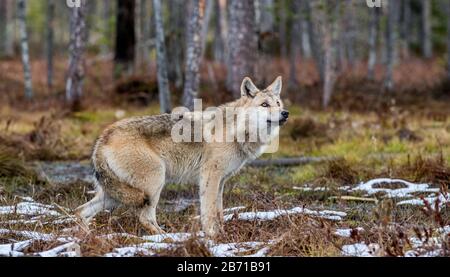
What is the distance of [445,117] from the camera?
55.9 ft

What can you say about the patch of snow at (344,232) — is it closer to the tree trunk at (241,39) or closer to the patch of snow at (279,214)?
the patch of snow at (279,214)

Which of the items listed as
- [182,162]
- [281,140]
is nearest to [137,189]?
[182,162]

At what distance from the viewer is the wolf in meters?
7.59

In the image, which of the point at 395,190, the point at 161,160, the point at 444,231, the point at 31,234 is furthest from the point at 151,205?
the point at 395,190

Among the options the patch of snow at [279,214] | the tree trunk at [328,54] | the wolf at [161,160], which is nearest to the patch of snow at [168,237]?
the wolf at [161,160]

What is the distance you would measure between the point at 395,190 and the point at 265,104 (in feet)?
9.20

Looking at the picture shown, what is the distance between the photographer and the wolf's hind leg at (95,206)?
7719 millimetres

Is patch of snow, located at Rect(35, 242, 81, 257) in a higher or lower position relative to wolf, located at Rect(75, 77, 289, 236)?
lower

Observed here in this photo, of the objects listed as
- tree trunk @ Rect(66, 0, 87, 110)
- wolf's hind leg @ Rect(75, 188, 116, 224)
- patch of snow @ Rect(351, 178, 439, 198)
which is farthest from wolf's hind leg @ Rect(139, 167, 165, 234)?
tree trunk @ Rect(66, 0, 87, 110)

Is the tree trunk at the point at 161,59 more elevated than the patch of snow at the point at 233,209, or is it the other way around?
the tree trunk at the point at 161,59

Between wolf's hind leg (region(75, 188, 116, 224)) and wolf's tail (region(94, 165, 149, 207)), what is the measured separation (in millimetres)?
211

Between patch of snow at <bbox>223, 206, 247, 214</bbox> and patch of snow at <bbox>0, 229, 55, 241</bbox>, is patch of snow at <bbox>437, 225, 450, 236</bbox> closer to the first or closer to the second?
patch of snow at <bbox>223, 206, 247, 214</bbox>

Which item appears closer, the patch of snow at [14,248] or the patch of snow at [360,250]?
the patch of snow at [360,250]
